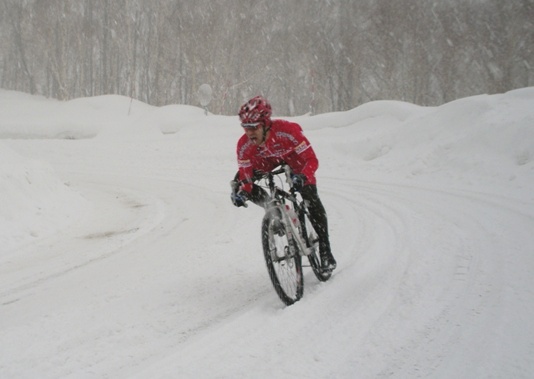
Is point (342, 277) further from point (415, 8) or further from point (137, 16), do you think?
point (137, 16)

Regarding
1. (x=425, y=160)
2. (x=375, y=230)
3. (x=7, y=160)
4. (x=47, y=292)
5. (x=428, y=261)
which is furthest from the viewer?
(x=425, y=160)

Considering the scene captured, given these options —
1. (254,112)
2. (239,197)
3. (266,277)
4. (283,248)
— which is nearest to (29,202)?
(266,277)

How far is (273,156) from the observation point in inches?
181

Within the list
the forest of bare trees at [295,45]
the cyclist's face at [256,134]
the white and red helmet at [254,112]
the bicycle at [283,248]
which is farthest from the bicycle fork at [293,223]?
the forest of bare trees at [295,45]

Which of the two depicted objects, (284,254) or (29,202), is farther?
(29,202)

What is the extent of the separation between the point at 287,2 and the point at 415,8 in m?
15.6

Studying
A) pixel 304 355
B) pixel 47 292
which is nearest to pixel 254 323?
pixel 304 355

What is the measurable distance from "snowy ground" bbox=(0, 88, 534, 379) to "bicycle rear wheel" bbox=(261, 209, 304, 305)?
19 centimetres

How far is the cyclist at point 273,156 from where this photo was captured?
417cm

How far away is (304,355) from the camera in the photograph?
10.3 ft

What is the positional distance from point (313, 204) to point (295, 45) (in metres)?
47.3

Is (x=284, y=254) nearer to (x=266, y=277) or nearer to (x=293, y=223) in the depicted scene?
(x=293, y=223)

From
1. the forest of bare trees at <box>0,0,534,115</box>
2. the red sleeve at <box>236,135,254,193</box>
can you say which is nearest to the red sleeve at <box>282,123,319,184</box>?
the red sleeve at <box>236,135,254,193</box>

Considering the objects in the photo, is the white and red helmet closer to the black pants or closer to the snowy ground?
the black pants
